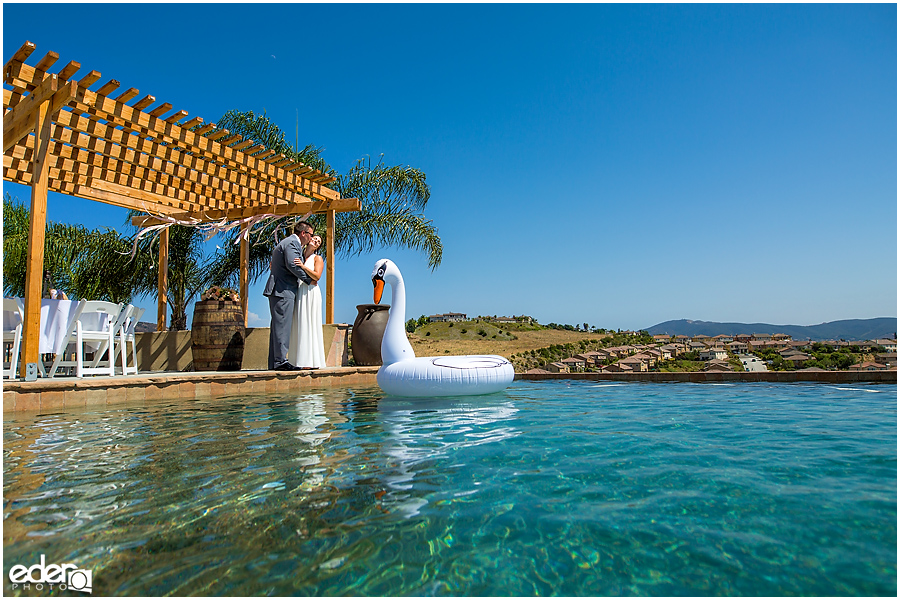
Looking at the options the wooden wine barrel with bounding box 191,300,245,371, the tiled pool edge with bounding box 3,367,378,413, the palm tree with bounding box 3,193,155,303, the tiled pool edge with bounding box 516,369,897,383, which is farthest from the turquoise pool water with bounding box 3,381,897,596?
the palm tree with bounding box 3,193,155,303

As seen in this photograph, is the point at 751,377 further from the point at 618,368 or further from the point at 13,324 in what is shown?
the point at 13,324

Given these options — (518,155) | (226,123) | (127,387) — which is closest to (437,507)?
(127,387)

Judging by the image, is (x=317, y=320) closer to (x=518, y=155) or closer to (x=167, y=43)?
(x=167, y=43)

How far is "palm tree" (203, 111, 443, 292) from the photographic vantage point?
14726 mm

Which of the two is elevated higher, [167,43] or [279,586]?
[167,43]

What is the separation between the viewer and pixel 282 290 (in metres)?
7.75

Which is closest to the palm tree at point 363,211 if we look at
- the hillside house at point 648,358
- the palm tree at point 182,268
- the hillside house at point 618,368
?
the palm tree at point 182,268

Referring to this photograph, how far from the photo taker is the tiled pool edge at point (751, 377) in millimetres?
6465

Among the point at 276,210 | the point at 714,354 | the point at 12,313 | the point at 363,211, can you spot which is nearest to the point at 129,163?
the point at 276,210

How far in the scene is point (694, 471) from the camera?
2332 millimetres

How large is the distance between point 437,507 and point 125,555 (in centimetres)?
100

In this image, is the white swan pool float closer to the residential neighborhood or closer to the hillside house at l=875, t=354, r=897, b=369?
the residential neighborhood

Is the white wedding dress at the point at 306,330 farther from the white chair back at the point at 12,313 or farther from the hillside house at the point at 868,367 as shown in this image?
the hillside house at the point at 868,367

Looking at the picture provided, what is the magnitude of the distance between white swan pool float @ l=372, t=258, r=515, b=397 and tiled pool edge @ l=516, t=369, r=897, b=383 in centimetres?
272
